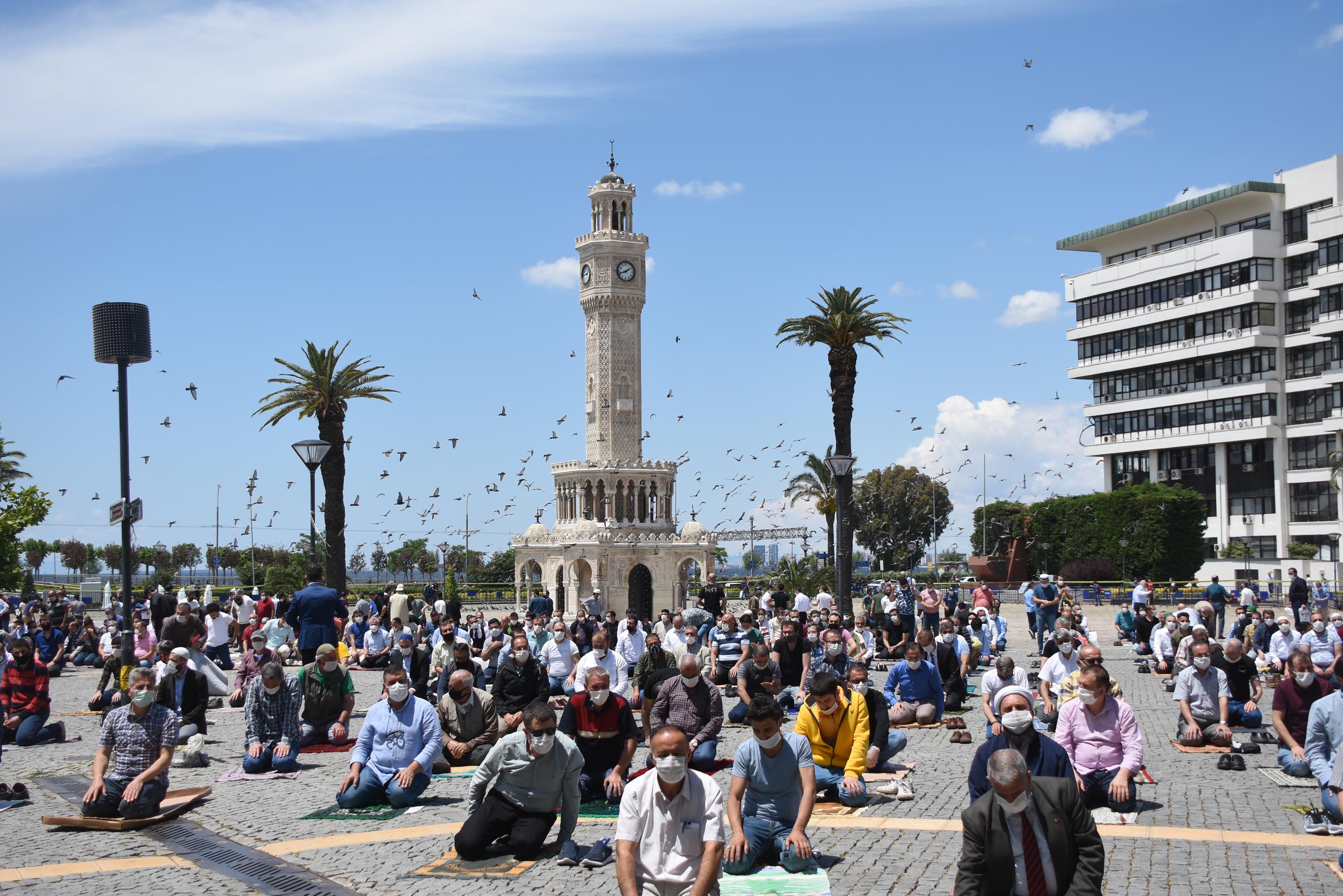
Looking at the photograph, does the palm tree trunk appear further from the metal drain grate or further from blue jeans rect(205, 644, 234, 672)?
the metal drain grate

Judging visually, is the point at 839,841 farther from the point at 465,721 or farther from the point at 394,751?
the point at 465,721

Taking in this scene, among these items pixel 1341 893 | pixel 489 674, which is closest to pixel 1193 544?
pixel 489 674

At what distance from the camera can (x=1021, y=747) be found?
27.1 feet

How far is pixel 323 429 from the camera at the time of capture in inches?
1537

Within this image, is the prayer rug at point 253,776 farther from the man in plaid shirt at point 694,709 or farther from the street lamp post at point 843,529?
the street lamp post at point 843,529

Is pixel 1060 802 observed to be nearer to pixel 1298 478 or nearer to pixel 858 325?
pixel 858 325

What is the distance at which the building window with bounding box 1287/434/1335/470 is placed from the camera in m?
64.9

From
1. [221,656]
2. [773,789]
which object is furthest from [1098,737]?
[221,656]

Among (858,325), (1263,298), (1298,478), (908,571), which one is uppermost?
(1263,298)

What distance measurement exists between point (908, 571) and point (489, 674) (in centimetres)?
7006

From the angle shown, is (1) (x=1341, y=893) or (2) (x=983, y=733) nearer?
(1) (x=1341, y=893)

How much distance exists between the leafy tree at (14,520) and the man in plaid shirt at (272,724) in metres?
36.9

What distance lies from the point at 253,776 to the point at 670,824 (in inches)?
290

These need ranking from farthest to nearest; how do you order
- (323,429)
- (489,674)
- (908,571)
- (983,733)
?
(908,571) → (323,429) → (489,674) → (983,733)
